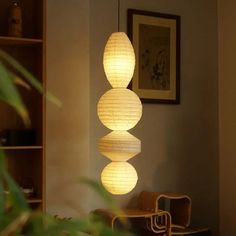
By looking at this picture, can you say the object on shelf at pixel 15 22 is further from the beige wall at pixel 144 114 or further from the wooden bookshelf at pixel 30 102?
the beige wall at pixel 144 114

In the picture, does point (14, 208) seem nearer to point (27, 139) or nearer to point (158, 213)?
point (27, 139)

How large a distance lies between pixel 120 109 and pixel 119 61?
0.28m

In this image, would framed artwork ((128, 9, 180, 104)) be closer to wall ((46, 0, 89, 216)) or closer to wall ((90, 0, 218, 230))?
wall ((90, 0, 218, 230))

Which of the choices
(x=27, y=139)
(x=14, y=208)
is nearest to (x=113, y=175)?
(x=27, y=139)

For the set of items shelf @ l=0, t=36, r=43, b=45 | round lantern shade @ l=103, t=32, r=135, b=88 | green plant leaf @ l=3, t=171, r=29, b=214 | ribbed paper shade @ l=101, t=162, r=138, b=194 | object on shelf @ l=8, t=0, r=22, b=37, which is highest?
object on shelf @ l=8, t=0, r=22, b=37

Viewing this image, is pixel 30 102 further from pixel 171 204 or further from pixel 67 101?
pixel 171 204

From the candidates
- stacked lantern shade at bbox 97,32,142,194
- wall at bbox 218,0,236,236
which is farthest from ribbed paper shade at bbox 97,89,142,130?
wall at bbox 218,0,236,236

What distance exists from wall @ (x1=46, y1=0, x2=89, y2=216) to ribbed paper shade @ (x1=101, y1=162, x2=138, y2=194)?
33 cm

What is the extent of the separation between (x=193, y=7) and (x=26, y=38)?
1.42 meters

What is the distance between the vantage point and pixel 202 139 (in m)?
3.51

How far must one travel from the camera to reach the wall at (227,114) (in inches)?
136

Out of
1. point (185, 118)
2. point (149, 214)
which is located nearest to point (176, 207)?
point (149, 214)

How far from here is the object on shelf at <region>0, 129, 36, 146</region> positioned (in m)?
2.67

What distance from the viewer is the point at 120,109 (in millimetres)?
2475
